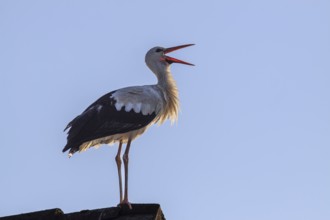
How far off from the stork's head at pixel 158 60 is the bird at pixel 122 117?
0.44 meters

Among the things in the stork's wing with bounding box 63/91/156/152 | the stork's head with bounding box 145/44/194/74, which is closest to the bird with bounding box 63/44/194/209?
the stork's wing with bounding box 63/91/156/152

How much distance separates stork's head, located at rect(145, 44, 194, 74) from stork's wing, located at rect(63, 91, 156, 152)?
1.23m

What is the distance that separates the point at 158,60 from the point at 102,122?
6.89 ft

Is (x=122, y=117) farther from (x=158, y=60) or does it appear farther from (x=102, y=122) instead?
(x=158, y=60)

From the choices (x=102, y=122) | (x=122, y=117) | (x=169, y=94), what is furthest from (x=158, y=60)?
(x=102, y=122)

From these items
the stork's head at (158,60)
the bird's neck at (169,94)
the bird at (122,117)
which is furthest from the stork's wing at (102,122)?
the stork's head at (158,60)

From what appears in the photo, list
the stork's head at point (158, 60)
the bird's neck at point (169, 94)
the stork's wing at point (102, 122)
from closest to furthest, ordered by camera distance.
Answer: the stork's wing at point (102, 122), the bird's neck at point (169, 94), the stork's head at point (158, 60)

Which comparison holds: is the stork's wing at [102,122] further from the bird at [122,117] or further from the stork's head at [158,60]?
the stork's head at [158,60]

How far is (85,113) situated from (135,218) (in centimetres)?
425

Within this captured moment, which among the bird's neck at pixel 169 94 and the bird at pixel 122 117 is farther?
the bird's neck at pixel 169 94

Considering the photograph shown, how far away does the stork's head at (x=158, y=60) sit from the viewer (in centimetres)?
1124

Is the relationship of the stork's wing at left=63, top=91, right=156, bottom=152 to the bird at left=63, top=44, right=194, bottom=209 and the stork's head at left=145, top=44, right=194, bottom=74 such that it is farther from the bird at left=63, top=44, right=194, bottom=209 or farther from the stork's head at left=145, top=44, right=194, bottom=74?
the stork's head at left=145, top=44, right=194, bottom=74

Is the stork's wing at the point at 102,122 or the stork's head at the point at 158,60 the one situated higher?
the stork's head at the point at 158,60

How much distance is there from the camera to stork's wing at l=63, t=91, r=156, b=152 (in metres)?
9.25
